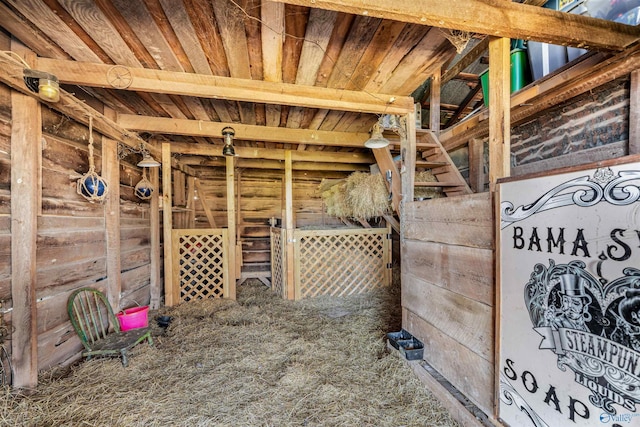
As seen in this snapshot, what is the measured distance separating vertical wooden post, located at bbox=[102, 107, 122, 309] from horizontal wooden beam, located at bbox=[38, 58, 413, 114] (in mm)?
989

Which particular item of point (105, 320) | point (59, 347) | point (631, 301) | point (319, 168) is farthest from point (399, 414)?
point (319, 168)

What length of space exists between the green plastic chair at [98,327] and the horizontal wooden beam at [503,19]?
2661mm

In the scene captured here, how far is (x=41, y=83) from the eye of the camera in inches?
60.8

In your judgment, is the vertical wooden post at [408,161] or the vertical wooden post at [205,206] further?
the vertical wooden post at [205,206]

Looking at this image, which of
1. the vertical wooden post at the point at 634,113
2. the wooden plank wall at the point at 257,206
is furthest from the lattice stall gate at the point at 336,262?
the vertical wooden post at the point at 634,113

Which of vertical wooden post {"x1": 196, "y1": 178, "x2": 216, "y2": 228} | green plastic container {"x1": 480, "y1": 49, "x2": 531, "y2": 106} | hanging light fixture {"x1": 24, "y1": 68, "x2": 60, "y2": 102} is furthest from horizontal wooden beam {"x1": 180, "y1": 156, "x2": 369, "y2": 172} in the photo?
hanging light fixture {"x1": 24, "y1": 68, "x2": 60, "y2": 102}

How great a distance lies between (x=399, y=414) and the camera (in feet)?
5.60

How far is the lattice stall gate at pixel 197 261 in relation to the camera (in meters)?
3.85

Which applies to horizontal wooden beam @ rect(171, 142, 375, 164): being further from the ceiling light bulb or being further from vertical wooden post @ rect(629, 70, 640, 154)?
vertical wooden post @ rect(629, 70, 640, 154)

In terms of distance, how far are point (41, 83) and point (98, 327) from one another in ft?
6.76

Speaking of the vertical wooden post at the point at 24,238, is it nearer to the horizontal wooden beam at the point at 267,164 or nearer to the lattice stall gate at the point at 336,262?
the lattice stall gate at the point at 336,262

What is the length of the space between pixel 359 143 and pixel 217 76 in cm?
199

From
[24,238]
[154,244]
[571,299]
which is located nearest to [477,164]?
[571,299]

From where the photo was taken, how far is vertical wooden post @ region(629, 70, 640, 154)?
1.49m
